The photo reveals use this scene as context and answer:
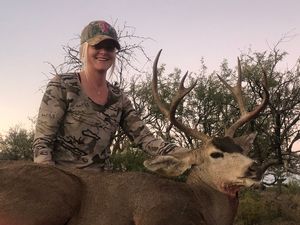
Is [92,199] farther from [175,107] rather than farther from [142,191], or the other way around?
[175,107]

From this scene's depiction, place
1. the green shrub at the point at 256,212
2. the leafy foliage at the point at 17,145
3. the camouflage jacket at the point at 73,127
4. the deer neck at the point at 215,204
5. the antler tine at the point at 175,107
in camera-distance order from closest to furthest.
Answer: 1. the deer neck at the point at 215,204
2. the camouflage jacket at the point at 73,127
3. the antler tine at the point at 175,107
4. the green shrub at the point at 256,212
5. the leafy foliage at the point at 17,145

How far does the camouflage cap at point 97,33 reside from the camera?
5.89m

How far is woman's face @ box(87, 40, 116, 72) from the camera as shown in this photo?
19.6ft

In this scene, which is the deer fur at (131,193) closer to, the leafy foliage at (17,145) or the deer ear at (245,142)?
the deer ear at (245,142)

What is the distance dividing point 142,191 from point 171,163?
2.93ft

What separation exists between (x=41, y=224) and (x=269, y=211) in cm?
1085

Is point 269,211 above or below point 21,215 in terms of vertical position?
below

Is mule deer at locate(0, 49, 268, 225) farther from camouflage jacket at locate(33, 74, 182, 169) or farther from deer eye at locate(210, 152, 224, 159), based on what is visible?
camouflage jacket at locate(33, 74, 182, 169)

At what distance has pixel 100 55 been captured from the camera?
6.00 m

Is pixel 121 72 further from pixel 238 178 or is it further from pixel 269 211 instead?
pixel 238 178

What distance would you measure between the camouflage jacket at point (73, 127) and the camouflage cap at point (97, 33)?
1.45ft

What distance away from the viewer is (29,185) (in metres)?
4.39

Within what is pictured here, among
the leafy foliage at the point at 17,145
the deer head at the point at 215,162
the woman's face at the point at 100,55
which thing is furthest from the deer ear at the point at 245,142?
the leafy foliage at the point at 17,145

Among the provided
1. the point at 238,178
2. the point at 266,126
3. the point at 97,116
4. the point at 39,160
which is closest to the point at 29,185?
the point at 39,160
